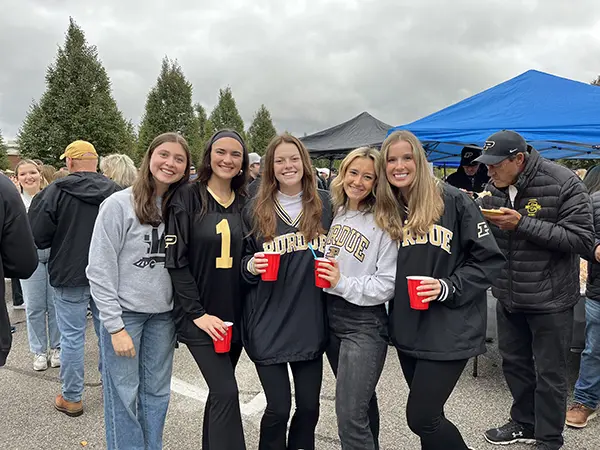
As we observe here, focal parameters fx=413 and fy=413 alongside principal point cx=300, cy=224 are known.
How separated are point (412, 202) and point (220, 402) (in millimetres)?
1517

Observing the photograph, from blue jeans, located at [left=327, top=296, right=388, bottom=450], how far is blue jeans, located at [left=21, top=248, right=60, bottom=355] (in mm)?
3392

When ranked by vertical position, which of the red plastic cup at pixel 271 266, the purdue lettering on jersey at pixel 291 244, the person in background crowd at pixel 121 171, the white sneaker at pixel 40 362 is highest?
the person in background crowd at pixel 121 171

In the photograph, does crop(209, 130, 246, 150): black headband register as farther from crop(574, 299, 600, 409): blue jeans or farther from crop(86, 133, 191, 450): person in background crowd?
crop(574, 299, 600, 409): blue jeans

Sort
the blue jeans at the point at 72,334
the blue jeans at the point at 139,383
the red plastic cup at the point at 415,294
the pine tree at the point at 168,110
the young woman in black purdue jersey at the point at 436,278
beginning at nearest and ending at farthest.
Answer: the red plastic cup at the point at 415,294
the young woman in black purdue jersey at the point at 436,278
the blue jeans at the point at 139,383
the blue jeans at the point at 72,334
the pine tree at the point at 168,110

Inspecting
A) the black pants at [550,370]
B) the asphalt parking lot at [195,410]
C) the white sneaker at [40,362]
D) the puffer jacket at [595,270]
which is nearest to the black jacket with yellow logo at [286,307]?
the asphalt parking lot at [195,410]

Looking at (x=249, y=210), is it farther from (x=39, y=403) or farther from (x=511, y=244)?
(x=39, y=403)

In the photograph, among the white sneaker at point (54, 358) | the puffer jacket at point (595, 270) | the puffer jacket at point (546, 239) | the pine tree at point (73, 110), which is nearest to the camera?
the puffer jacket at point (546, 239)

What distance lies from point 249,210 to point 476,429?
250cm

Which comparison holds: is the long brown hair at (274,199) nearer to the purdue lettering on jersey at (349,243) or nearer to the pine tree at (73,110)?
the purdue lettering on jersey at (349,243)

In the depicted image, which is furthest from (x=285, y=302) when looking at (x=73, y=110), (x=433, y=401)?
(x=73, y=110)

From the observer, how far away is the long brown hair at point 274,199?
90.4 inches

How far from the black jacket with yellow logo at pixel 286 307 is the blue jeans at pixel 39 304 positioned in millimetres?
2944

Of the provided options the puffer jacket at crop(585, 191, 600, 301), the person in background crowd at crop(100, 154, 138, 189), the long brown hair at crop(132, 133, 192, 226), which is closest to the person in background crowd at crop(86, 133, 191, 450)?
the long brown hair at crop(132, 133, 192, 226)

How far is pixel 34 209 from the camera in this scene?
3.48m
